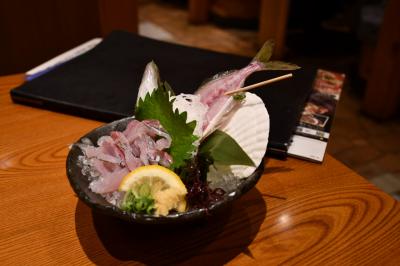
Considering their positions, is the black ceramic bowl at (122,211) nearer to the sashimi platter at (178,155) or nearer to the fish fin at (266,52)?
the sashimi platter at (178,155)

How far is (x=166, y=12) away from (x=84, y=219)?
391 centimetres

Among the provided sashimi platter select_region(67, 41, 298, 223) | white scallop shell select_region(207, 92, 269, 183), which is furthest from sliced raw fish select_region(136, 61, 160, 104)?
white scallop shell select_region(207, 92, 269, 183)

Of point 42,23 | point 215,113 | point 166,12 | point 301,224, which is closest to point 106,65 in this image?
point 215,113

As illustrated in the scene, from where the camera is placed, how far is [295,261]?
590 mm

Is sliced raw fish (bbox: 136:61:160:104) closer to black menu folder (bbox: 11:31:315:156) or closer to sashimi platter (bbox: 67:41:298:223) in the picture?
sashimi platter (bbox: 67:41:298:223)

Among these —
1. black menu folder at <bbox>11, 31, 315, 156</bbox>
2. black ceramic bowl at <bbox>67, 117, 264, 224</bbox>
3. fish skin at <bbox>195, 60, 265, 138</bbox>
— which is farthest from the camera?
black menu folder at <bbox>11, 31, 315, 156</bbox>

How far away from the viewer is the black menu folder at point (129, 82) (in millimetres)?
876

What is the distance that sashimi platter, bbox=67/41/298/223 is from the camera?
1.76 feet

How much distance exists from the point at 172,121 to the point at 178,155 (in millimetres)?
58

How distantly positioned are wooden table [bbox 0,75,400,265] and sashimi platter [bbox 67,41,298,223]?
3.5 inches

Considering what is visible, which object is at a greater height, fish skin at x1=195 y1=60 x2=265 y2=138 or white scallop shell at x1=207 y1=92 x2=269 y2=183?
fish skin at x1=195 y1=60 x2=265 y2=138

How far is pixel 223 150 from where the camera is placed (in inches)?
23.6

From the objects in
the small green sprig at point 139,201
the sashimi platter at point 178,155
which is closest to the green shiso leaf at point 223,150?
the sashimi platter at point 178,155

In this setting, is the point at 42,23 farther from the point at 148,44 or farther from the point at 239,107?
the point at 239,107
